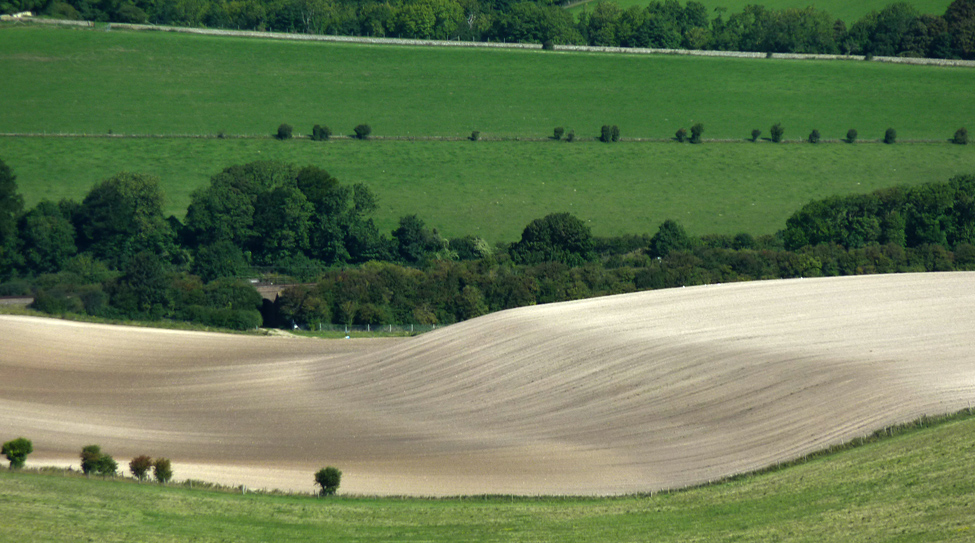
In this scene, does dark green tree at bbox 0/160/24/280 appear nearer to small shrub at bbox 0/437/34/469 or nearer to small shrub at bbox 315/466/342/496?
small shrub at bbox 0/437/34/469

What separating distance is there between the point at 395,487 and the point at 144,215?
217 ft

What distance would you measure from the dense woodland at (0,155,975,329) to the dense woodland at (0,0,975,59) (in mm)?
48908

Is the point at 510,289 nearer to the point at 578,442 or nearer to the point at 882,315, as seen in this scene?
the point at 882,315

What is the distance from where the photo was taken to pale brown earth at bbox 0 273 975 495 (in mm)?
32969

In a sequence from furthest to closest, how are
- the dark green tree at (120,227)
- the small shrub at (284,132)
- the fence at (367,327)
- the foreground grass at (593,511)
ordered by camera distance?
the small shrub at (284,132)
the dark green tree at (120,227)
the fence at (367,327)
the foreground grass at (593,511)

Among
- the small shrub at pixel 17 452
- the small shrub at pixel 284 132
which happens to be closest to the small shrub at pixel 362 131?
the small shrub at pixel 284 132

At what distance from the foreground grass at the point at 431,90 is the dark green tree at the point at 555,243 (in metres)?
27.0

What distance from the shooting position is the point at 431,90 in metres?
122

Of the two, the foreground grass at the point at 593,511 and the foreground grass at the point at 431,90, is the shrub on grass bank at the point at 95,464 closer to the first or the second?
the foreground grass at the point at 593,511

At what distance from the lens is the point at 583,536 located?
83.0ft

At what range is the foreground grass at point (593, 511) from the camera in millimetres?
23781

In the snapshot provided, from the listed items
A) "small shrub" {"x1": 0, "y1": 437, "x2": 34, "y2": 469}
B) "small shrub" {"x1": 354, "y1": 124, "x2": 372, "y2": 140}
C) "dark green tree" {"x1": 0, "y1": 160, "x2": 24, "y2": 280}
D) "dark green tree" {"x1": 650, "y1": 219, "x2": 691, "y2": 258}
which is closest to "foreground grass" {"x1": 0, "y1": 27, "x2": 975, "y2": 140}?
"small shrub" {"x1": 354, "y1": 124, "x2": 372, "y2": 140}

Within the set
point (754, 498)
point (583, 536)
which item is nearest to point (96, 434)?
point (583, 536)

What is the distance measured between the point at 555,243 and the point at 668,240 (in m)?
8.86
